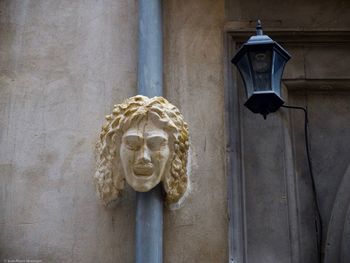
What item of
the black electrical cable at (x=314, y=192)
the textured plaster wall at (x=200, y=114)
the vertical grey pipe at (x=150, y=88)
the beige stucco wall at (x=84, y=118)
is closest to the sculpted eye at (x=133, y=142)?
the vertical grey pipe at (x=150, y=88)

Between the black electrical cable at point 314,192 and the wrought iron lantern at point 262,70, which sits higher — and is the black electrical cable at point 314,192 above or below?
below

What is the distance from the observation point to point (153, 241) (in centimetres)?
329

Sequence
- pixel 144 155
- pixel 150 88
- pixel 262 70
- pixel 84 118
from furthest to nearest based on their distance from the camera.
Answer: pixel 84 118 → pixel 150 88 → pixel 262 70 → pixel 144 155

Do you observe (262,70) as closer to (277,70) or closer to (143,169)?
(277,70)

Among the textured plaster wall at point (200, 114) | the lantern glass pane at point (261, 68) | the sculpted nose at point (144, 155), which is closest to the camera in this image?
the sculpted nose at point (144, 155)

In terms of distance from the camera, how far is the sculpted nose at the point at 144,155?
322 cm

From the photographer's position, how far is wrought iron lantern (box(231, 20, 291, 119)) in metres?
3.32

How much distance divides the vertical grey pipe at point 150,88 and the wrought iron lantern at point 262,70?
0.57 metres

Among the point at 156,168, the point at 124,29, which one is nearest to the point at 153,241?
the point at 156,168

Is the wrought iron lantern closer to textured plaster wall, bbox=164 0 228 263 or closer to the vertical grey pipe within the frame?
textured plaster wall, bbox=164 0 228 263

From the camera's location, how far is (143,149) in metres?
3.25

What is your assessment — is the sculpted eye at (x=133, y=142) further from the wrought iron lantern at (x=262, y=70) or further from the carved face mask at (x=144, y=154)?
the wrought iron lantern at (x=262, y=70)

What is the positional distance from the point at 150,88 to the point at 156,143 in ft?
1.66

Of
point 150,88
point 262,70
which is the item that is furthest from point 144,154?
point 262,70
